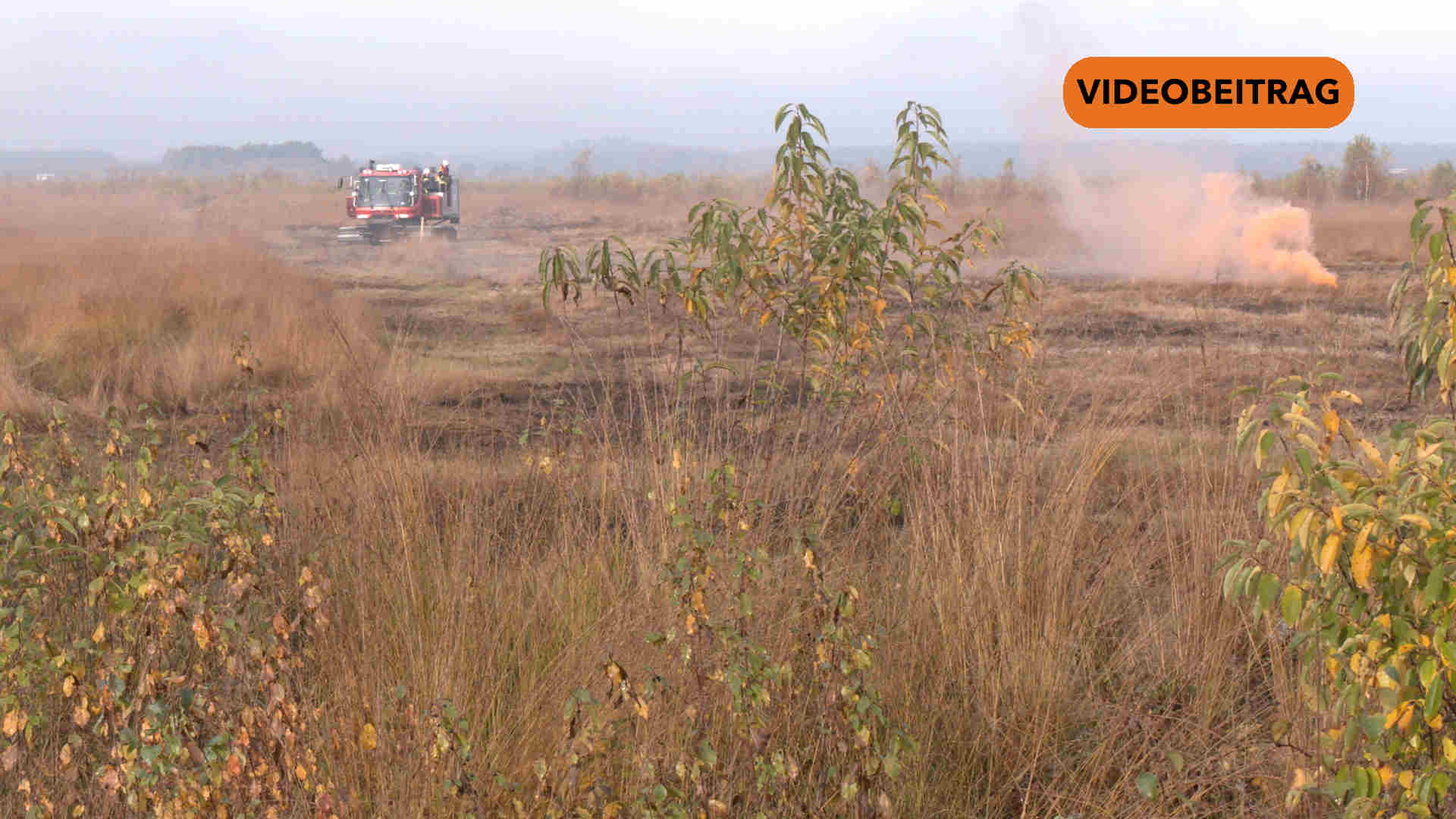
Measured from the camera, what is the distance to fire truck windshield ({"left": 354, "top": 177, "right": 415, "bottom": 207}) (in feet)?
92.6

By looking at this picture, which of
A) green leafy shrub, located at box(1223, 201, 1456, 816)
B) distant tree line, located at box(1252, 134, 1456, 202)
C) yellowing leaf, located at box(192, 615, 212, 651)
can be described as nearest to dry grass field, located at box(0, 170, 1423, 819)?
yellowing leaf, located at box(192, 615, 212, 651)

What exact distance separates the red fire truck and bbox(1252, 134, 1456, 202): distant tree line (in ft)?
107

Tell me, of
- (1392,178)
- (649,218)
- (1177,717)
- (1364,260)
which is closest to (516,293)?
(1177,717)

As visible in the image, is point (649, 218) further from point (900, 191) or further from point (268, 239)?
point (900, 191)

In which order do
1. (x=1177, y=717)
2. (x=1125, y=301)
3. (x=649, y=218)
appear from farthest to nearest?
(x=649, y=218) < (x=1125, y=301) < (x=1177, y=717)

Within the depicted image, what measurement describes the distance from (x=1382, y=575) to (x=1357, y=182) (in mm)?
54330

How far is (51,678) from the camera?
2.89 meters

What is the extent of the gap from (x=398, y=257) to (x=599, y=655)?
22202 millimetres

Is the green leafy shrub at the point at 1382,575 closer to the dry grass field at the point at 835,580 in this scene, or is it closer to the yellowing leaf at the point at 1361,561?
the yellowing leaf at the point at 1361,561

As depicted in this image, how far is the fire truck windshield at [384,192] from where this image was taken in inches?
1112

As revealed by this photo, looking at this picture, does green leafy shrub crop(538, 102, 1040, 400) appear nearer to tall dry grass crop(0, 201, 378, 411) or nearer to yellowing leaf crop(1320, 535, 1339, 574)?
yellowing leaf crop(1320, 535, 1339, 574)

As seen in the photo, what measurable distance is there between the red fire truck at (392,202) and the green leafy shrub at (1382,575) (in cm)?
2706

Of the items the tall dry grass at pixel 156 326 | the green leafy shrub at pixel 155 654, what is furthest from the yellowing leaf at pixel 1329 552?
the tall dry grass at pixel 156 326

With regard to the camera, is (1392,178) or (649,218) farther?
(1392,178)
